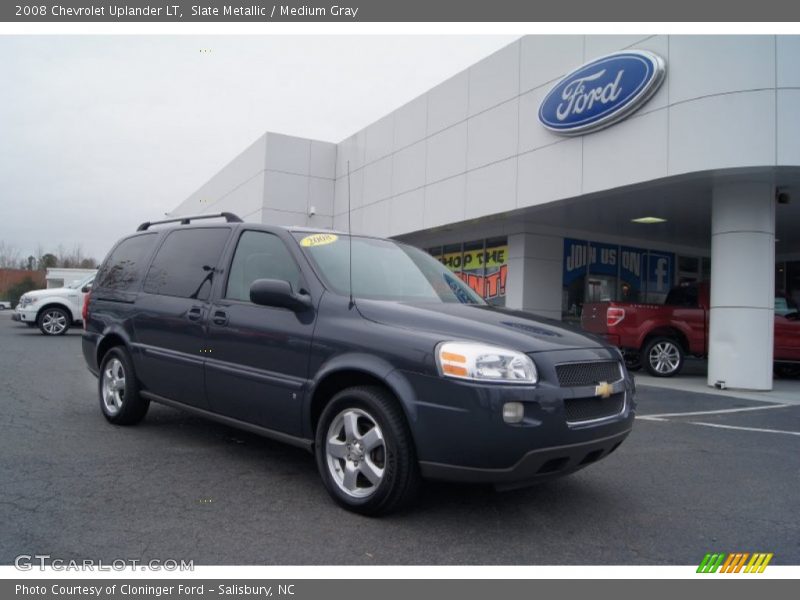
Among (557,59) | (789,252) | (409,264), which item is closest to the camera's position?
(409,264)

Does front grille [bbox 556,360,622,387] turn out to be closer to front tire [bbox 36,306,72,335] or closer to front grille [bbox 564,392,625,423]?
front grille [bbox 564,392,625,423]

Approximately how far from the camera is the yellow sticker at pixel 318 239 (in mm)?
4434

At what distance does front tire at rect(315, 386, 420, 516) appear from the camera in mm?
3373

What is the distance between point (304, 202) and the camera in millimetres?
22344

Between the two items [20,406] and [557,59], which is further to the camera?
[557,59]

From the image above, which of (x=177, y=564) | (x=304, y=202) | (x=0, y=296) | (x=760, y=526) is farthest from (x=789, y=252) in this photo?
(x=0, y=296)

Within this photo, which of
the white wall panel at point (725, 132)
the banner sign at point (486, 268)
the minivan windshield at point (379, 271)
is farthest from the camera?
the banner sign at point (486, 268)

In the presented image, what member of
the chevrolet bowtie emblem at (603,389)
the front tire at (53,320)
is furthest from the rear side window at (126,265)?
the front tire at (53,320)

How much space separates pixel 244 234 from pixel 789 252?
767 inches

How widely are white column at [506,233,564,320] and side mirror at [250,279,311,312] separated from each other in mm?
12156

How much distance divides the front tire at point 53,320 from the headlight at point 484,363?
16.9m

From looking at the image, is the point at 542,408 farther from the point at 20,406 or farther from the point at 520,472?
the point at 20,406

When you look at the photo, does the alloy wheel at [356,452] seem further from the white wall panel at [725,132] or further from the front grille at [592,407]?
the white wall panel at [725,132]

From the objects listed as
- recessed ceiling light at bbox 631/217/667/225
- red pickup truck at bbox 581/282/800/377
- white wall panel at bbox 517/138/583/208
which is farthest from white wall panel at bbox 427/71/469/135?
red pickup truck at bbox 581/282/800/377
